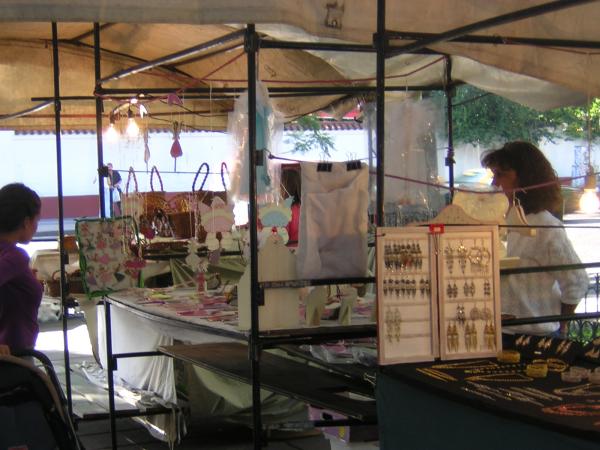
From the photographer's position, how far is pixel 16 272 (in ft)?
12.8

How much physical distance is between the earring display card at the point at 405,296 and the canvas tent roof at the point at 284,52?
2.59 feet

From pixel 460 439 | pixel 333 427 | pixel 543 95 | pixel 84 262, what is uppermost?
pixel 543 95

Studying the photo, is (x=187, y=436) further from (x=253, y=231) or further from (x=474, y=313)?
(x=474, y=313)

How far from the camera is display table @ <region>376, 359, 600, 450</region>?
2.30 meters

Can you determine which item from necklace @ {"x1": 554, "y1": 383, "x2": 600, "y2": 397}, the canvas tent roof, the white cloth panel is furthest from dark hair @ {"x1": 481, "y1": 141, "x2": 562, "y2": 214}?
necklace @ {"x1": 554, "y1": 383, "x2": 600, "y2": 397}

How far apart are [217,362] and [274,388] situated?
81 centimetres

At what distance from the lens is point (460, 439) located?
2645 mm

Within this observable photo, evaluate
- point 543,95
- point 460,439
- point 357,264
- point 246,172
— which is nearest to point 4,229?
point 246,172

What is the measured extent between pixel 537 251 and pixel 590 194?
1.72ft

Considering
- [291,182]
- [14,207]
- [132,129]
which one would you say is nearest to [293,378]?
[14,207]

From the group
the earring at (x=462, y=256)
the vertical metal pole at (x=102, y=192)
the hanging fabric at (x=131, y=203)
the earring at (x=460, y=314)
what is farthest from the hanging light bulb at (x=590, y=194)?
the hanging fabric at (x=131, y=203)

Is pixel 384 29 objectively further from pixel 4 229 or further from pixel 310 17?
pixel 4 229

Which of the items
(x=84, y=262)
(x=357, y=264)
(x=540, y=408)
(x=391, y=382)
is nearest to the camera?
(x=540, y=408)

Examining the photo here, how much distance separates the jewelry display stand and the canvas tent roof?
0.80 metres
